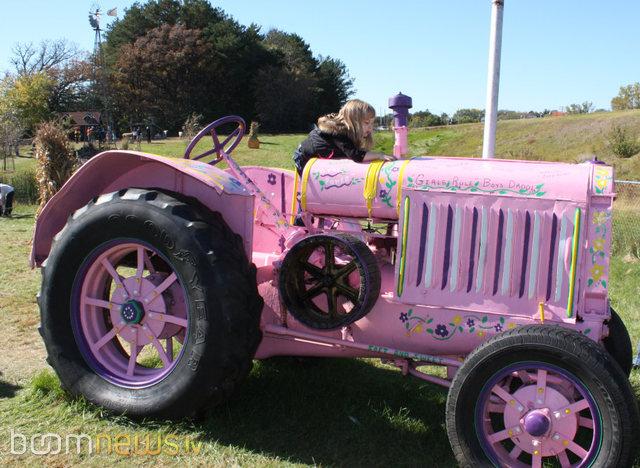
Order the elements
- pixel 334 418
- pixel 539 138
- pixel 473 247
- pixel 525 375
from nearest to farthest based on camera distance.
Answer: pixel 525 375
pixel 473 247
pixel 334 418
pixel 539 138

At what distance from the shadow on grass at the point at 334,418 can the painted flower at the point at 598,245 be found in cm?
119

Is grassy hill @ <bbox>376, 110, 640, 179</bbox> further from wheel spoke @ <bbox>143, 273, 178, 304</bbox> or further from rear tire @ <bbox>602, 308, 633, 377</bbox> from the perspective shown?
wheel spoke @ <bbox>143, 273, 178, 304</bbox>

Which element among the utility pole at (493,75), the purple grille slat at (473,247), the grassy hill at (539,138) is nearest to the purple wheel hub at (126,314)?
the purple grille slat at (473,247)

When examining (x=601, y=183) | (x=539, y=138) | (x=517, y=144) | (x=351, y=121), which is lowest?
(x=601, y=183)

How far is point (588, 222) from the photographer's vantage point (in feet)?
8.98

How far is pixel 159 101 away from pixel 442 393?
48.3 m

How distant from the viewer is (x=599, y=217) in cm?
272

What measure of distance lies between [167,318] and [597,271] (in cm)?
206

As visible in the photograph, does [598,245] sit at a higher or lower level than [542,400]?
A: higher

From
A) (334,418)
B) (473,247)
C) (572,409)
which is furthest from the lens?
(334,418)

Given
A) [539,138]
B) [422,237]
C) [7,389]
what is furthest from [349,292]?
[539,138]

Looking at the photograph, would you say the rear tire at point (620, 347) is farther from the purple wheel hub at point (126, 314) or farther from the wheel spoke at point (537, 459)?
the purple wheel hub at point (126, 314)

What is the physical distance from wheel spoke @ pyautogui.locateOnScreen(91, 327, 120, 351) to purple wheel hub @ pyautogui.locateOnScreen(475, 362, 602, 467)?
1856mm

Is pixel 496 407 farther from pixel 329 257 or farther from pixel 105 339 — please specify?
pixel 105 339
